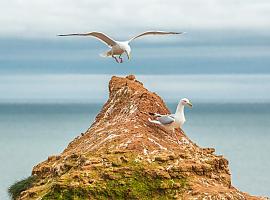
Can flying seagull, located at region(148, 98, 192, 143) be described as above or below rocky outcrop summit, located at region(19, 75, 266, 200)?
above

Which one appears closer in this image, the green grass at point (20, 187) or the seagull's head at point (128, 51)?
the green grass at point (20, 187)

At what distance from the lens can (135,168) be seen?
84.8ft

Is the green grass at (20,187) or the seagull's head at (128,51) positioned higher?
the seagull's head at (128,51)

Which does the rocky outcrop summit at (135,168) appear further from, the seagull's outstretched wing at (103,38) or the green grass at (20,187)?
the seagull's outstretched wing at (103,38)

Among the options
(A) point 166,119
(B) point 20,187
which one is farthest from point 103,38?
(B) point 20,187

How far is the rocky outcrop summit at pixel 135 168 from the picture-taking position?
82.9 ft

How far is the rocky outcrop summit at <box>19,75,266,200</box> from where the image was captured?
2528 cm

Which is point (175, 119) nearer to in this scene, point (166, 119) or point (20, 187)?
point (166, 119)

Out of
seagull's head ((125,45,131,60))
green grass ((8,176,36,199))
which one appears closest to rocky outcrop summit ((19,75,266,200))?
green grass ((8,176,36,199))

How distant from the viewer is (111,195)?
2528cm

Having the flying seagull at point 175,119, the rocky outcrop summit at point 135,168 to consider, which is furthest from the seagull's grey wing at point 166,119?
the rocky outcrop summit at point 135,168

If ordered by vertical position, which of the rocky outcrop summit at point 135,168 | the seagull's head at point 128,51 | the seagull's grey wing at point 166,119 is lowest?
the rocky outcrop summit at point 135,168

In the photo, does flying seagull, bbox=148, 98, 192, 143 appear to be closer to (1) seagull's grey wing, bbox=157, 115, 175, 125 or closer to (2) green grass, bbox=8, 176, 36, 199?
(1) seagull's grey wing, bbox=157, 115, 175, 125

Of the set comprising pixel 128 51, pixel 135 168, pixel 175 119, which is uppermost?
pixel 128 51
